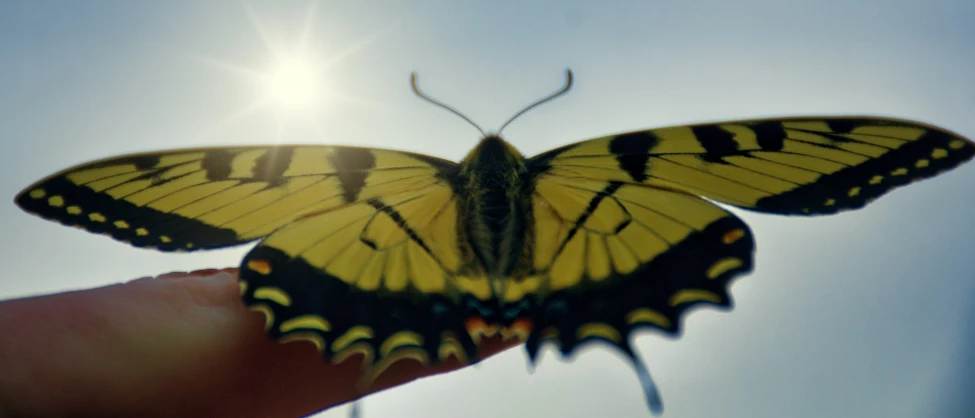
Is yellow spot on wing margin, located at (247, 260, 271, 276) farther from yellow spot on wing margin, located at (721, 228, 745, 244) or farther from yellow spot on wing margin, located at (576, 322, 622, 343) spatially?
yellow spot on wing margin, located at (721, 228, 745, 244)

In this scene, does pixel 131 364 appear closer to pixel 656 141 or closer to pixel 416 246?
pixel 416 246

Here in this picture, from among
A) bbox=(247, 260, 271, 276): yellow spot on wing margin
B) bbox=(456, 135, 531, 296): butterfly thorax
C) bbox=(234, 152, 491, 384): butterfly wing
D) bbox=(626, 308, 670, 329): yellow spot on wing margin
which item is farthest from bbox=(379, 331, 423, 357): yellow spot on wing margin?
bbox=(626, 308, 670, 329): yellow spot on wing margin

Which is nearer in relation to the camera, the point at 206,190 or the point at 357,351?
the point at 357,351

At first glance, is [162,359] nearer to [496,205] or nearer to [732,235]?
[496,205]

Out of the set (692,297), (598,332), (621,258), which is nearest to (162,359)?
(598,332)

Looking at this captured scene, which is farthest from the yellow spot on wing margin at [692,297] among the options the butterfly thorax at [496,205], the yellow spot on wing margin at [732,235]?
the butterfly thorax at [496,205]

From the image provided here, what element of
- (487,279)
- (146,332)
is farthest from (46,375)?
(487,279)

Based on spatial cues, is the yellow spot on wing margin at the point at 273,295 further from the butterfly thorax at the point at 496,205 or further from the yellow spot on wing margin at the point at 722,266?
the yellow spot on wing margin at the point at 722,266
